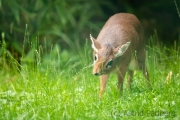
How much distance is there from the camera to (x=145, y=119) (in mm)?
4430

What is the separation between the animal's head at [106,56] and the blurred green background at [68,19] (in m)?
2.35

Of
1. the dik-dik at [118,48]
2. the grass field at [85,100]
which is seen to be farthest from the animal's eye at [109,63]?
the grass field at [85,100]

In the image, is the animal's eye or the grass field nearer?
the grass field

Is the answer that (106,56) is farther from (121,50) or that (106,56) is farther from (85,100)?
(85,100)

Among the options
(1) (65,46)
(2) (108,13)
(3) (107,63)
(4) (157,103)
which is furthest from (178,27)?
(4) (157,103)

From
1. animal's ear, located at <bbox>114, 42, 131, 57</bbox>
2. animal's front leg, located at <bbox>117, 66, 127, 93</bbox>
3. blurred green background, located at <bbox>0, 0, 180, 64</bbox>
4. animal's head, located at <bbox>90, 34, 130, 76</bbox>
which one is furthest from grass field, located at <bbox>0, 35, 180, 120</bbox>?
blurred green background, located at <bbox>0, 0, 180, 64</bbox>

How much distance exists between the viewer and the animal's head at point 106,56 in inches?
217

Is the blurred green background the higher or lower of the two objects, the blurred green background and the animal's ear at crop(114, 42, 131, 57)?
the higher

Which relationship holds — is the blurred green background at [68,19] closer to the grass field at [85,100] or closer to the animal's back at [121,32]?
the animal's back at [121,32]

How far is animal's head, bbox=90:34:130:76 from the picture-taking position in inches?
→ 217

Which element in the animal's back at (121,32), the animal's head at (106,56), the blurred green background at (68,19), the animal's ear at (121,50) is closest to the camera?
the animal's head at (106,56)

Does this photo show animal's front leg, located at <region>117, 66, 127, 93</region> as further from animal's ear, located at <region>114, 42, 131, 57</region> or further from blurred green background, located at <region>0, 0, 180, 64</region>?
blurred green background, located at <region>0, 0, 180, 64</region>

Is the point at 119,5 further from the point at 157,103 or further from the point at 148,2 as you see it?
the point at 157,103

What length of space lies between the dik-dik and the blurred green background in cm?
197
